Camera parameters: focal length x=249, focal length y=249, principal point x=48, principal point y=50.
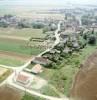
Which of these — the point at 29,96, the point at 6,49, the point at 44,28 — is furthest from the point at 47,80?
the point at 44,28

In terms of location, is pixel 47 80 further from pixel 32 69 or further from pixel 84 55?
pixel 84 55

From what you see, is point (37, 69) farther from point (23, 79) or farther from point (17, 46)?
point (17, 46)

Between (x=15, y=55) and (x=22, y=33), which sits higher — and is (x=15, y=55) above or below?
below

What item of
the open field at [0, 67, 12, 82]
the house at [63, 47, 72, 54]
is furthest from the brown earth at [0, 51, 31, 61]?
the house at [63, 47, 72, 54]

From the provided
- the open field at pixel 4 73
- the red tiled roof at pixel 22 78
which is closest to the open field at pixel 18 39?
the open field at pixel 4 73

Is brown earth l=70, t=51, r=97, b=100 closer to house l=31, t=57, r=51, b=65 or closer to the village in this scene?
the village

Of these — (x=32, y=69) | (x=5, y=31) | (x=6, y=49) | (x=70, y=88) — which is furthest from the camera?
(x=5, y=31)

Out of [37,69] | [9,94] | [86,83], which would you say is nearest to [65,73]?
[86,83]
